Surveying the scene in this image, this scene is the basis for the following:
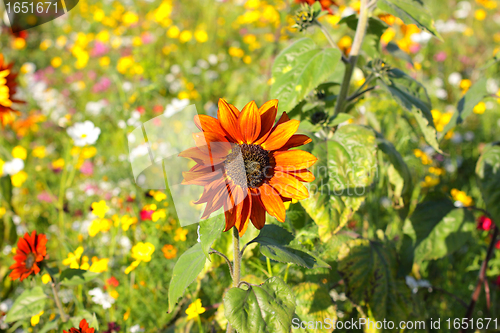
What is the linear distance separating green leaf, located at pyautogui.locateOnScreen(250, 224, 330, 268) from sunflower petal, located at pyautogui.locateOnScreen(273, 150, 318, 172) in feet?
0.77

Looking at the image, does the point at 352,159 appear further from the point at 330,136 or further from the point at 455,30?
the point at 455,30

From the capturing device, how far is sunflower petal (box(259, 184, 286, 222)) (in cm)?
86

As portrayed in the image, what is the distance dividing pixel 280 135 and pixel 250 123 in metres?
0.09

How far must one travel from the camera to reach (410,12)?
3.91 ft

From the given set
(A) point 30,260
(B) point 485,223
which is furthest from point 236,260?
(B) point 485,223

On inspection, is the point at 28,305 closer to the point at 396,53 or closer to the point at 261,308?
the point at 261,308

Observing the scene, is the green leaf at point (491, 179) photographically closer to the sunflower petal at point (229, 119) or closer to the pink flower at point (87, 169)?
the sunflower petal at point (229, 119)

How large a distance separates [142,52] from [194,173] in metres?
3.63

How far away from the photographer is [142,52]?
3955 millimetres

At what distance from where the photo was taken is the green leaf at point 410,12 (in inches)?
45.1

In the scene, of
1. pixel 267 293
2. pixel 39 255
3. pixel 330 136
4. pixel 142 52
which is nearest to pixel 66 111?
pixel 142 52

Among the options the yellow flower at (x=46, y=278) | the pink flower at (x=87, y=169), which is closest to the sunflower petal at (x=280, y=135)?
the yellow flower at (x=46, y=278)

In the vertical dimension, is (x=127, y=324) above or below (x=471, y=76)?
below

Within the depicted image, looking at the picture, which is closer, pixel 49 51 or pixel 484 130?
pixel 484 130
